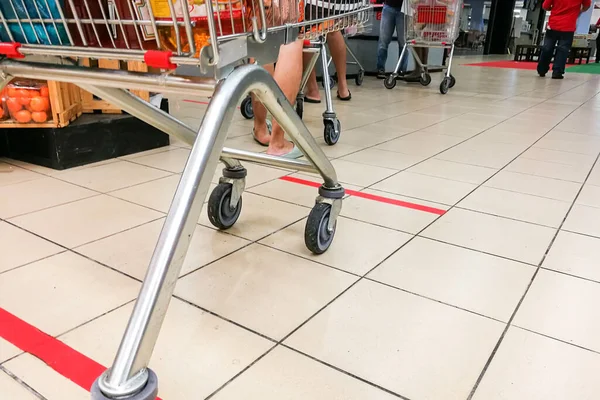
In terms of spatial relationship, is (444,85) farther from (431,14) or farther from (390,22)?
(390,22)

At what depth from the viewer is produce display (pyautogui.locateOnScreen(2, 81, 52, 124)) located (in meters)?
1.96

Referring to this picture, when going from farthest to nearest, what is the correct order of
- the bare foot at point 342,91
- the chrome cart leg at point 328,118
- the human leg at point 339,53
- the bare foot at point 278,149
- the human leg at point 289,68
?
the bare foot at point 342,91, the human leg at point 339,53, the chrome cart leg at point 328,118, the bare foot at point 278,149, the human leg at point 289,68

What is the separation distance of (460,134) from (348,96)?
4.48ft

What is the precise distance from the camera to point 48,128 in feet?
6.48

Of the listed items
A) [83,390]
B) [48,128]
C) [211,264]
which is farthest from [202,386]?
[48,128]

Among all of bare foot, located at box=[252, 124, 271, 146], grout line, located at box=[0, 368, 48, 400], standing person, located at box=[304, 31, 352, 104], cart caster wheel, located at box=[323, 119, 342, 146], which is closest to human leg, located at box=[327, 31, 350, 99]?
standing person, located at box=[304, 31, 352, 104]

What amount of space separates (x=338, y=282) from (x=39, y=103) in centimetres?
151

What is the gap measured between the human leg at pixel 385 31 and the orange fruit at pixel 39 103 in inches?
160

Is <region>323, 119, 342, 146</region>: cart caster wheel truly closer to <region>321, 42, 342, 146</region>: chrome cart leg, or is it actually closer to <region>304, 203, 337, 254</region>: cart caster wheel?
<region>321, 42, 342, 146</region>: chrome cart leg

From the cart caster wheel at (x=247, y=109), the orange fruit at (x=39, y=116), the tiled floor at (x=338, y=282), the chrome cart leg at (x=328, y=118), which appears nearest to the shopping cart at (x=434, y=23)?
the cart caster wheel at (x=247, y=109)

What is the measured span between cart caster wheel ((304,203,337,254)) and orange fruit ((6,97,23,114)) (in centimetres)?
143

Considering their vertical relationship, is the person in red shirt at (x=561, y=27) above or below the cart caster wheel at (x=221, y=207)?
above

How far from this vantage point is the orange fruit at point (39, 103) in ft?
6.42

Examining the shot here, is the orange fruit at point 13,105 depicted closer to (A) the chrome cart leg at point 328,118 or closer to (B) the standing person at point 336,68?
(A) the chrome cart leg at point 328,118
